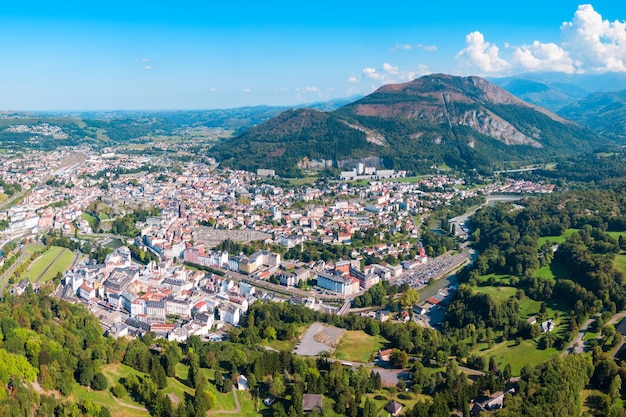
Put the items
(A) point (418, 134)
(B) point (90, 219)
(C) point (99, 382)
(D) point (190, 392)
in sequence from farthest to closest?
(A) point (418, 134)
(B) point (90, 219)
(D) point (190, 392)
(C) point (99, 382)

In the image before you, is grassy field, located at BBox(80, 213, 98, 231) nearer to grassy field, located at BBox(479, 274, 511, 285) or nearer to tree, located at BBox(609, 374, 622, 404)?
Answer: grassy field, located at BBox(479, 274, 511, 285)


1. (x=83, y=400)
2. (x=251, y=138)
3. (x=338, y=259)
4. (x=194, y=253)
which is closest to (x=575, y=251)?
(x=338, y=259)

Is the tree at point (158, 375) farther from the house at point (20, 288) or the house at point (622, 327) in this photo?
the house at point (622, 327)

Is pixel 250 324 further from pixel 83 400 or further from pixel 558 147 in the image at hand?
pixel 558 147

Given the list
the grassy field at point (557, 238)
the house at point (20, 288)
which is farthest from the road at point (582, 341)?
the house at point (20, 288)

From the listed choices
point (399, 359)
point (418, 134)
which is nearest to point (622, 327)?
point (399, 359)

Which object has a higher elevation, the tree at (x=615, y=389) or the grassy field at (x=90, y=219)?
the grassy field at (x=90, y=219)

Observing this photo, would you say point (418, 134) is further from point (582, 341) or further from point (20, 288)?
point (20, 288)
